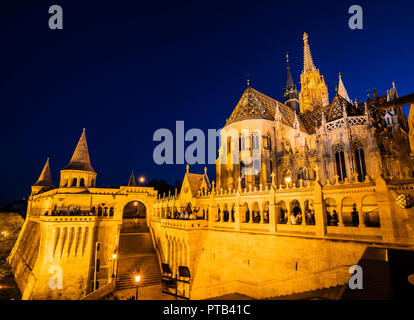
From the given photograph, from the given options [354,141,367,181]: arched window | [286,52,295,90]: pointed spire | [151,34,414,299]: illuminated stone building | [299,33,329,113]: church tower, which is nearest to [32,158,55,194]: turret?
[151,34,414,299]: illuminated stone building

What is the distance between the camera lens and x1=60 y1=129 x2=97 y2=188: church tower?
3719 centimetres

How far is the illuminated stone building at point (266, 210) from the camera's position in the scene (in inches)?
508

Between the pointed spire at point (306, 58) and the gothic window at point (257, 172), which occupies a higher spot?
the pointed spire at point (306, 58)

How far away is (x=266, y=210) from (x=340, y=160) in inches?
378

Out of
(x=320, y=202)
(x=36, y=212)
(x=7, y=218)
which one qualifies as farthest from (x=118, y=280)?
(x=7, y=218)

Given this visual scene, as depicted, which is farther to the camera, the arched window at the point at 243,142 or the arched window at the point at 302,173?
the arched window at the point at 243,142

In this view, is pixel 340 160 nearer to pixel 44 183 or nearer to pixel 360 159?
pixel 360 159

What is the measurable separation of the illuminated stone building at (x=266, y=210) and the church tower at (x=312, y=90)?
11.3 m

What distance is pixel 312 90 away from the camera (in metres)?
50.5

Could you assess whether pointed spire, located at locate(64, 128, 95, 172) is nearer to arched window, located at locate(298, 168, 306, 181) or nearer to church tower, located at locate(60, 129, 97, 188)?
church tower, located at locate(60, 129, 97, 188)

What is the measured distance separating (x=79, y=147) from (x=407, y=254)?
147ft

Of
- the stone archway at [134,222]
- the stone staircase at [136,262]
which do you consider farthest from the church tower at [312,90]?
the stone staircase at [136,262]

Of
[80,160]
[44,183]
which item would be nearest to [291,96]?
[80,160]

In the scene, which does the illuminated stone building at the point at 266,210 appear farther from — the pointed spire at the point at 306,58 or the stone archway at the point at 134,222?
the pointed spire at the point at 306,58
